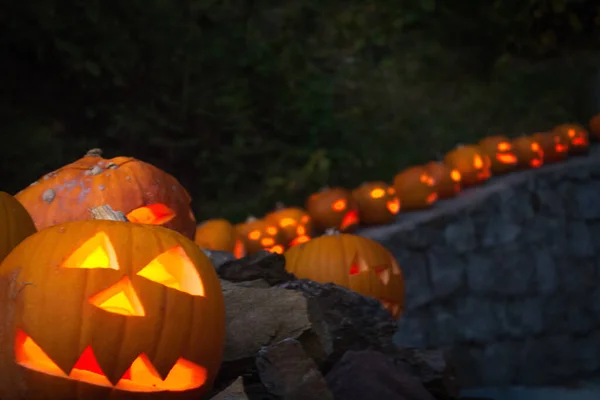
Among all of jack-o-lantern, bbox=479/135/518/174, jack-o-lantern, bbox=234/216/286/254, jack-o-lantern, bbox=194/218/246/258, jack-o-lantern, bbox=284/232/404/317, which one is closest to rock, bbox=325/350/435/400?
jack-o-lantern, bbox=284/232/404/317

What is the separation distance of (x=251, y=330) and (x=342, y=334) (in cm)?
33

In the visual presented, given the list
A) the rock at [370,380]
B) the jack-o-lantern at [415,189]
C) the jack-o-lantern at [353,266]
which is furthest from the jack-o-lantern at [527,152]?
the rock at [370,380]

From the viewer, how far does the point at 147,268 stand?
1.68 metres

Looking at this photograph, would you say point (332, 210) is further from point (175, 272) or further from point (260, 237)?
point (175, 272)

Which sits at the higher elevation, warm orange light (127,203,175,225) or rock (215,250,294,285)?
warm orange light (127,203,175,225)

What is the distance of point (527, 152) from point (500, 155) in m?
0.32

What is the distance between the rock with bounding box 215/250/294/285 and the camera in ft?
7.91

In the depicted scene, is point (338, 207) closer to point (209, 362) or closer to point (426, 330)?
point (426, 330)

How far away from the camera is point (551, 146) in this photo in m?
7.47

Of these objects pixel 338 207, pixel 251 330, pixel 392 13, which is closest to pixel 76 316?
pixel 251 330

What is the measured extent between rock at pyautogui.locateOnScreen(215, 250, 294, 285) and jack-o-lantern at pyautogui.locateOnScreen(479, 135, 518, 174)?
4947 mm

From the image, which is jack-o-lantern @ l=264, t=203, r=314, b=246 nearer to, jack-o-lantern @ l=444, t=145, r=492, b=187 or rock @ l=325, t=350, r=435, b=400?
jack-o-lantern @ l=444, t=145, r=492, b=187

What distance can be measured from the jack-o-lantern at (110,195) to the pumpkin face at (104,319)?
2.56 feet

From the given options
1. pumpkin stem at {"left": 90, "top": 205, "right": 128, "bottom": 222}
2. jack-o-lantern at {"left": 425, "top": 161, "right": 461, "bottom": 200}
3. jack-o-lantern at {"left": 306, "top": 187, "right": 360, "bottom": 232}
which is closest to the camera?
pumpkin stem at {"left": 90, "top": 205, "right": 128, "bottom": 222}
